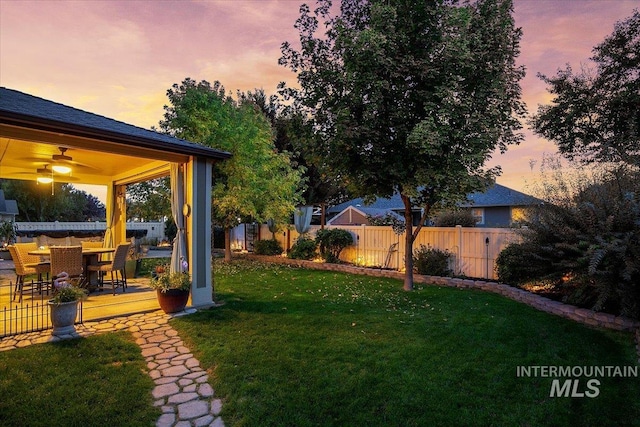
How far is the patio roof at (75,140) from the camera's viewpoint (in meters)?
4.58

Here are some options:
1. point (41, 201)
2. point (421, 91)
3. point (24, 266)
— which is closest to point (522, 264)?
point (421, 91)

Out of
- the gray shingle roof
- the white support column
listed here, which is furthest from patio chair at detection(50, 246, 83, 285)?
the gray shingle roof

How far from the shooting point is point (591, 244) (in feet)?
16.4

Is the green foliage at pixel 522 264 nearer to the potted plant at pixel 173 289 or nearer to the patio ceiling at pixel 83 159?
the potted plant at pixel 173 289

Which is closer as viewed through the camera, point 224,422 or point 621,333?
point 224,422

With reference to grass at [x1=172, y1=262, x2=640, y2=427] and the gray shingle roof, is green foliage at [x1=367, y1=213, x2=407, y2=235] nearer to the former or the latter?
grass at [x1=172, y1=262, x2=640, y2=427]

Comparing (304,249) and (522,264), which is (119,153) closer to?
(304,249)

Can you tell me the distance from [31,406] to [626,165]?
9.15m

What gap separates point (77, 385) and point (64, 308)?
1.83 meters

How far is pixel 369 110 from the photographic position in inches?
254

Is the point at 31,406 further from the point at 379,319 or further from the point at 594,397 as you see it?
the point at 594,397

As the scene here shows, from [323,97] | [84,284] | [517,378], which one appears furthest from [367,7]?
[84,284]

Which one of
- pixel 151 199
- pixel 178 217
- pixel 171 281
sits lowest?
pixel 171 281

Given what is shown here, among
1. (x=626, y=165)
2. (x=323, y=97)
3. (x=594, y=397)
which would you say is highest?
(x=323, y=97)
